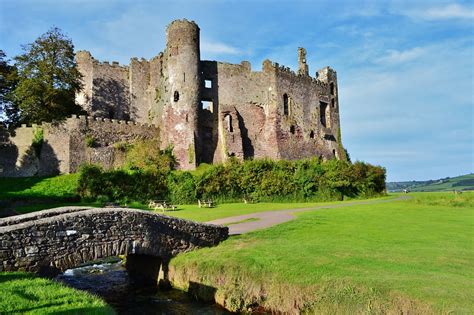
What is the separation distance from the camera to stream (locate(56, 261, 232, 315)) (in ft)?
39.5

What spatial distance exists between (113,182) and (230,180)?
10.0 metres

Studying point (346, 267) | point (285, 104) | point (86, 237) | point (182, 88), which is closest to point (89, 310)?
point (86, 237)

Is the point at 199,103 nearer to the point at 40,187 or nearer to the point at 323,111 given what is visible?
the point at 40,187

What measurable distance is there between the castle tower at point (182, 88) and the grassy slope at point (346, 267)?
23892mm

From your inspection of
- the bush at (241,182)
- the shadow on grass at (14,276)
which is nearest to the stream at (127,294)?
the shadow on grass at (14,276)

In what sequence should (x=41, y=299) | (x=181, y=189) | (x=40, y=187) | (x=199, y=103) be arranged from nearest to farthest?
1. (x=41, y=299)
2. (x=40, y=187)
3. (x=181, y=189)
4. (x=199, y=103)

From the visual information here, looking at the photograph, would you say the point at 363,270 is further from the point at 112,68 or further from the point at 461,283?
the point at 112,68

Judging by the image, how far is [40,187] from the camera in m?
32.8

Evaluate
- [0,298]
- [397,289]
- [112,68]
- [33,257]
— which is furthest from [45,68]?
[397,289]

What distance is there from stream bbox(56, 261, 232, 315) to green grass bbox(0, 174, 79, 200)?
15.9m

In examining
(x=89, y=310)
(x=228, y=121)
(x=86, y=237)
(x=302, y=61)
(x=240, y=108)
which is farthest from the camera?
(x=302, y=61)

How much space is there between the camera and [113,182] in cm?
3409

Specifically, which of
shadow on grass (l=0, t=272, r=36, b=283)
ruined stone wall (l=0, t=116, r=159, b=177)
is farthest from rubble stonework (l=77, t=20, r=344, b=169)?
shadow on grass (l=0, t=272, r=36, b=283)

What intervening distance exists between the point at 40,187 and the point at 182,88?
55.1 feet
